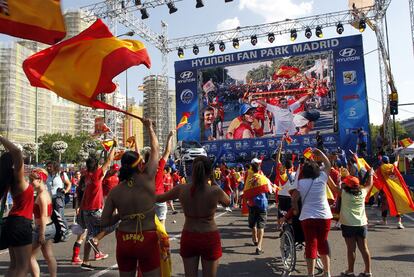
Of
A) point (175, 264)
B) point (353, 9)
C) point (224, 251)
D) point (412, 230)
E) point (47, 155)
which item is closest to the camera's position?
point (175, 264)

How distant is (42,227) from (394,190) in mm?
8367

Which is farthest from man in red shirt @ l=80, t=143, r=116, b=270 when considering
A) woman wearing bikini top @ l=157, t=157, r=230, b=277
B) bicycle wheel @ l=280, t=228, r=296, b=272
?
woman wearing bikini top @ l=157, t=157, r=230, b=277

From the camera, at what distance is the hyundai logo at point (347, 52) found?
80.0 ft

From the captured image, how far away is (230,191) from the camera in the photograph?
17.3 metres

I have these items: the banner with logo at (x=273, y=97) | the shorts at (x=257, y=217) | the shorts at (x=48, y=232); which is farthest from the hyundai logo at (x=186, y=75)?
the shorts at (x=48, y=232)

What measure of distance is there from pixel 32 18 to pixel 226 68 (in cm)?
2453

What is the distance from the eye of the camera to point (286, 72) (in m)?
26.0

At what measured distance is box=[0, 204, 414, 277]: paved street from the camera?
646 cm

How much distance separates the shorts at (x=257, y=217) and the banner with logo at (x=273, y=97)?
1744 cm

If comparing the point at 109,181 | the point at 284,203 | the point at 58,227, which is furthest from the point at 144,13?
the point at 58,227

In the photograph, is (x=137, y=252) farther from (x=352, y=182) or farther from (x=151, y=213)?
(x=352, y=182)

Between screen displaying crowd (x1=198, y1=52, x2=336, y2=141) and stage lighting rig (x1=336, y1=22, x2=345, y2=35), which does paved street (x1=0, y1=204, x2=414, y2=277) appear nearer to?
screen displaying crowd (x1=198, y1=52, x2=336, y2=141)

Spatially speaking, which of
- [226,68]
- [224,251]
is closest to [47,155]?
[226,68]

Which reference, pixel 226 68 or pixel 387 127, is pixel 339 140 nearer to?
pixel 387 127
